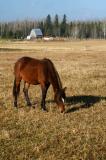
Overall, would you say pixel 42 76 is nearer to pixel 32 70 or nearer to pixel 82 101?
pixel 32 70

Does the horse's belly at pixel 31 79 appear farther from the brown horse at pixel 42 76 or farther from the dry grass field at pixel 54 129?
the dry grass field at pixel 54 129

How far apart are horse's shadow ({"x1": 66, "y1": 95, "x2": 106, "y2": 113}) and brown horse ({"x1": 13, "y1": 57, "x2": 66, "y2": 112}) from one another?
702mm

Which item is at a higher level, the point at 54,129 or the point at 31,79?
the point at 31,79

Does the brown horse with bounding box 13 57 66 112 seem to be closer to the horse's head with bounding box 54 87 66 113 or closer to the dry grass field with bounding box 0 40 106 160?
the horse's head with bounding box 54 87 66 113

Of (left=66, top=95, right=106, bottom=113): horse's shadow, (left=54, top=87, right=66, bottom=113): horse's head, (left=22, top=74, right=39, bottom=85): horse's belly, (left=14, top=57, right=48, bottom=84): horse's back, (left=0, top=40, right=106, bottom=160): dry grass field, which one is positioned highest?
(left=14, top=57, right=48, bottom=84): horse's back

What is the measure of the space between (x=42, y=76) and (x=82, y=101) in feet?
7.29

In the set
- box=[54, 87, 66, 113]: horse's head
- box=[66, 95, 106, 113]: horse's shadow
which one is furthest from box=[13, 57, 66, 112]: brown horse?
box=[66, 95, 106, 113]: horse's shadow

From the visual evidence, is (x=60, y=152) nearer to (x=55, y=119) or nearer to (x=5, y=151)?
(x=5, y=151)

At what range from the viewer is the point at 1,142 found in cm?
941

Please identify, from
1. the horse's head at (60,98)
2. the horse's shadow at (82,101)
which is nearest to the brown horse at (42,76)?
the horse's head at (60,98)

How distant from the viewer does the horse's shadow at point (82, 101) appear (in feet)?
44.6

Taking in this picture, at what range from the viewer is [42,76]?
13016 millimetres

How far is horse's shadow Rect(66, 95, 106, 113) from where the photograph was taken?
1359cm

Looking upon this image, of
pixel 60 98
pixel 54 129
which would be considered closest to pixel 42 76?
pixel 60 98
